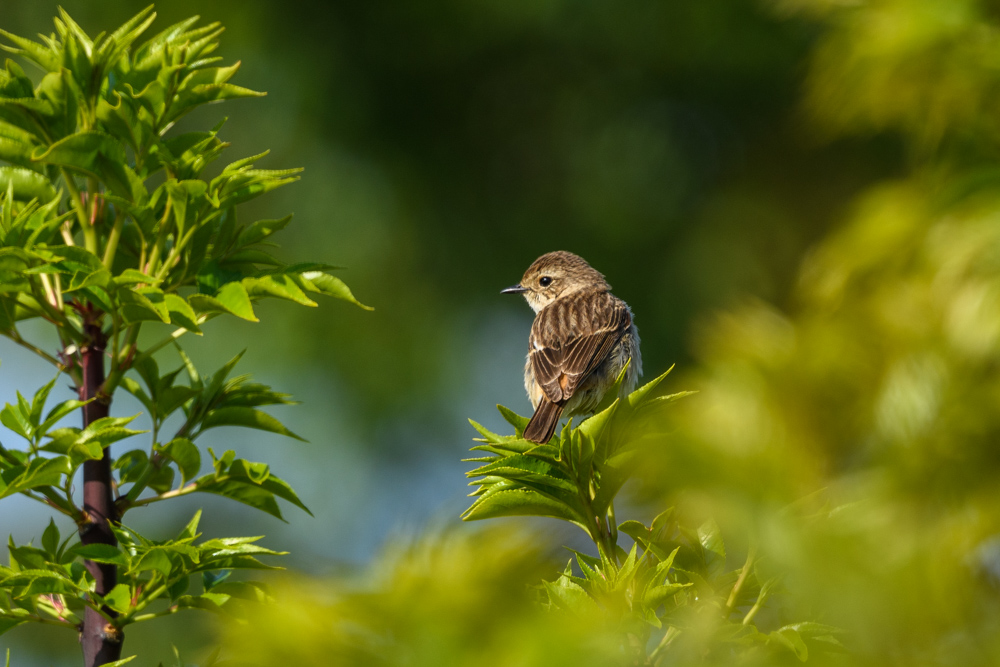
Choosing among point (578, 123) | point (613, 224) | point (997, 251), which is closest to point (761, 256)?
point (613, 224)

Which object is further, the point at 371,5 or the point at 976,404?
the point at 371,5

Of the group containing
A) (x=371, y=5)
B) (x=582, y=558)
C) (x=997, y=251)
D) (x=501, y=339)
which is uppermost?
(x=371, y=5)

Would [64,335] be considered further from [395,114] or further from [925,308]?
[395,114]

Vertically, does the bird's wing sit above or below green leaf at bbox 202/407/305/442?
below

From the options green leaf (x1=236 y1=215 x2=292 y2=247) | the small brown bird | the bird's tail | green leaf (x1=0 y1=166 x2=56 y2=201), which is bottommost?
the bird's tail

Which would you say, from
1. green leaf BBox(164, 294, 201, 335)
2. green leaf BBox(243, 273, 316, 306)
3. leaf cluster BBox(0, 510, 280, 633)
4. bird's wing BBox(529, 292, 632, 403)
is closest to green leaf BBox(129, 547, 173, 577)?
leaf cluster BBox(0, 510, 280, 633)

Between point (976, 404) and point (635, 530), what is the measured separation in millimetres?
501

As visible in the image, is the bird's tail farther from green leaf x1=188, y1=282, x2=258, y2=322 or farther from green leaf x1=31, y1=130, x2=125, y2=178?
green leaf x1=31, y1=130, x2=125, y2=178

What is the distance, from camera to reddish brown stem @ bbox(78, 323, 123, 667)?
60.8 inches

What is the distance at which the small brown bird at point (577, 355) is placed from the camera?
14.9 ft

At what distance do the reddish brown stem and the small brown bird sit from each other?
8.31 feet

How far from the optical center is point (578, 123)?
8742 millimetres

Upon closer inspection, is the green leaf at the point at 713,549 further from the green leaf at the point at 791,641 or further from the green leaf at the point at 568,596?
the green leaf at the point at 791,641

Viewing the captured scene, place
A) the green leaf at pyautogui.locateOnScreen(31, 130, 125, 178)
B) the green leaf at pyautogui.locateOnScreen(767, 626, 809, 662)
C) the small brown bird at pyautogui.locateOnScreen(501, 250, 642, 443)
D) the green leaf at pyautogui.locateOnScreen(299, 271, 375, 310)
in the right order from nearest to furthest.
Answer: the green leaf at pyautogui.locateOnScreen(767, 626, 809, 662), the green leaf at pyautogui.locateOnScreen(31, 130, 125, 178), the green leaf at pyautogui.locateOnScreen(299, 271, 375, 310), the small brown bird at pyautogui.locateOnScreen(501, 250, 642, 443)
